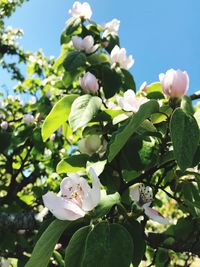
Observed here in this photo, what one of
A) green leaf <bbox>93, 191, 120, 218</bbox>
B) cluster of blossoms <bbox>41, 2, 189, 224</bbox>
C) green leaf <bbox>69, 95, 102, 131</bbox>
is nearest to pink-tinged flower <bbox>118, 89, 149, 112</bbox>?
cluster of blossoms <bbox>41, 2, 189, 224</bbox>

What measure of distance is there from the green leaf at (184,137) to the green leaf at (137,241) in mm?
Answer: 266

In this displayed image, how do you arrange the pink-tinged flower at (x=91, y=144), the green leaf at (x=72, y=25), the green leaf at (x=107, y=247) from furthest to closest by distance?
the green leaf at (x=72, y=25) < the pink-tinged flower at (x=91, y=144) < the green leaf at (x=107, y=247)

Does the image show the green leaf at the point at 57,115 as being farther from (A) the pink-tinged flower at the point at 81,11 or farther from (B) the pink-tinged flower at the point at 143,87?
(A) the pink-tinged flower at the point at 81,11

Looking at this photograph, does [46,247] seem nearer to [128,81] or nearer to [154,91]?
[154,91]

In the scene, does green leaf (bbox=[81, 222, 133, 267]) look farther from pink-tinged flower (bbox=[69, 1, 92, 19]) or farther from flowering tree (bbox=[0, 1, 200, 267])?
pink-tinged flower (bbox=[69, 1, 92, 19])

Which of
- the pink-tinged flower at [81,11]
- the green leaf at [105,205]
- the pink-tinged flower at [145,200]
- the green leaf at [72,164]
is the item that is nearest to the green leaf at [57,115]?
the green leaf at [72,164]

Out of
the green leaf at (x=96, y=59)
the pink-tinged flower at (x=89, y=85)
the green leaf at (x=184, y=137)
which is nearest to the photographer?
the green leaf at (x=184, y=137)

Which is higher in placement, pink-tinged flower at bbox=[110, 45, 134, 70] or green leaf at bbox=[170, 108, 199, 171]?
pink-tinged flower at bbox=[110, 45, 134, 70]

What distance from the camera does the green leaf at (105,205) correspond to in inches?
39.9

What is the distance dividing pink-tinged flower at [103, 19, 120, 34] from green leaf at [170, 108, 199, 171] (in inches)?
57.2

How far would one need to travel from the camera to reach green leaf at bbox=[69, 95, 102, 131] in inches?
53.0

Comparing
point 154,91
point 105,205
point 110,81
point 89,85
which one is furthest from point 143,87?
point 105,205

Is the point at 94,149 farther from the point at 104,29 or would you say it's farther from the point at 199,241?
the point at 104,29

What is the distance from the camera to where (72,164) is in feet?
4.87
